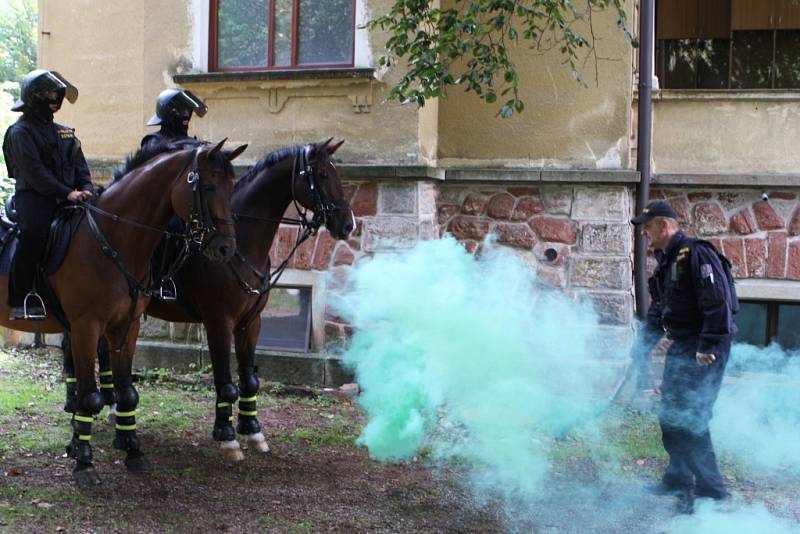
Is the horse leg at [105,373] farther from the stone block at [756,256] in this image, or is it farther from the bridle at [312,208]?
the stone block at [756,256]

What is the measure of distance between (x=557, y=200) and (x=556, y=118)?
92 centimetres

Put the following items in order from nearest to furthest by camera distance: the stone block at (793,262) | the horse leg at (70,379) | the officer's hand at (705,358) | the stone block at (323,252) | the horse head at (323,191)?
the officer's hand at (705,358) < the horse head at (323,191) < the horse leg at (70,379) < the stone block at (793,262) < the stone block at (323,252)

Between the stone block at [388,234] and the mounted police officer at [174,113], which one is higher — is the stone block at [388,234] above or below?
below

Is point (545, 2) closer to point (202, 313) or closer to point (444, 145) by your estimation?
point (444, 145)

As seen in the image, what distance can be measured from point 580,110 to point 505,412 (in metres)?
4.50

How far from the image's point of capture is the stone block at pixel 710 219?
909 cm

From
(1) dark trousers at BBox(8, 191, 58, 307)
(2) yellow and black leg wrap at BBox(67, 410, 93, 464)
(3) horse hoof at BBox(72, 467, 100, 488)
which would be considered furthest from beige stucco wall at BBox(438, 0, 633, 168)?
(3) horse hoof at BBox(72, 467, 100, 488)

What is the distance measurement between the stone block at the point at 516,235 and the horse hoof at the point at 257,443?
3715mm

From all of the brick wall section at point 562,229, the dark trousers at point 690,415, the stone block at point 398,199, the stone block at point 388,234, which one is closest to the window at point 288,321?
the stone block at point 388,234

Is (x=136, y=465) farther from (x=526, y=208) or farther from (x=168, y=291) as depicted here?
(x=526, y=208)

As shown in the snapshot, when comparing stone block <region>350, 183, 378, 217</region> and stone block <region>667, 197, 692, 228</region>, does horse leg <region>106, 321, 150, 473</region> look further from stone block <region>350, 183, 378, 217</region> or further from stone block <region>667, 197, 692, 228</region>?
stone block <region>667, 197, 692, 228</region>

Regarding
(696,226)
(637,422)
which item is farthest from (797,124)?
(637,422)

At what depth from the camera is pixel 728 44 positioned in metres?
9.80

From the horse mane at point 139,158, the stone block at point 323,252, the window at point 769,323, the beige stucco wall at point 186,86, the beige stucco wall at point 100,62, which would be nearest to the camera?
the horse mane at point 139,158
